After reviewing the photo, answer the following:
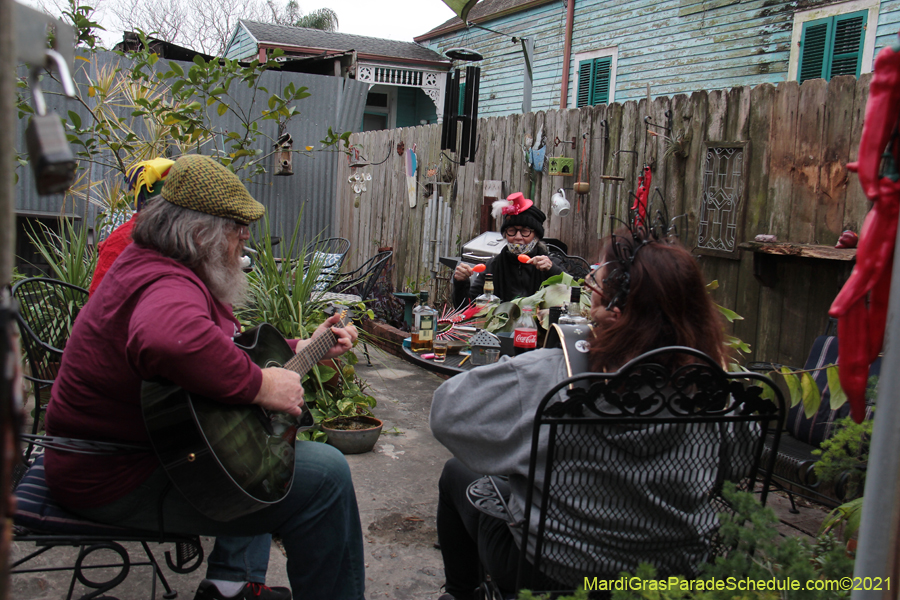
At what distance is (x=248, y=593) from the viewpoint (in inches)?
89.8

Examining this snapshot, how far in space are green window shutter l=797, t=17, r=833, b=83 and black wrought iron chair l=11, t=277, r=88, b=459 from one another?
27.7 ft

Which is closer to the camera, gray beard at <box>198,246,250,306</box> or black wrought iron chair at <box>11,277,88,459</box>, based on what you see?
gray beard at <box>198,246,250,306</box>

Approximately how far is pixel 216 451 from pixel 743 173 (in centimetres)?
365

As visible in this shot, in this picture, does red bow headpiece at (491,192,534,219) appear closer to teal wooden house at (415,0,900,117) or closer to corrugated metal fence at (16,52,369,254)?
teal wooden house at (415,0,900,117)

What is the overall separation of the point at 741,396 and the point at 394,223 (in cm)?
722

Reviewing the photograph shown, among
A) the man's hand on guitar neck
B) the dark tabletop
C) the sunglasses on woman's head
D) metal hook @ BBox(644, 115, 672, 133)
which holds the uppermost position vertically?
metal hook @ BBox(644, 115, 672, 133)

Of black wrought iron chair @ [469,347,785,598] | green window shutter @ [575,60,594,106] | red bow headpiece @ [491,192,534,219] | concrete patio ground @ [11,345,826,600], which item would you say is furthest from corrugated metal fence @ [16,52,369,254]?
black wrought iron chair @ [469,347,785,598]

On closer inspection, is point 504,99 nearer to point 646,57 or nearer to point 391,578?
point 646,57

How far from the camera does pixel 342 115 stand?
35.1 feet

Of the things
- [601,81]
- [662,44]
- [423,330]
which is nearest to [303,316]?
[423,330]

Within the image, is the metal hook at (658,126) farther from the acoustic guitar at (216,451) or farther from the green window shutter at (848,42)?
the green window shutter at (848,42)

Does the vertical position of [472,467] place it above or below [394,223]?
below

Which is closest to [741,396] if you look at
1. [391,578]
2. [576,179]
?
[391,578]

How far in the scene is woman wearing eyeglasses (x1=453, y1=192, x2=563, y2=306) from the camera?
5.08 metres
